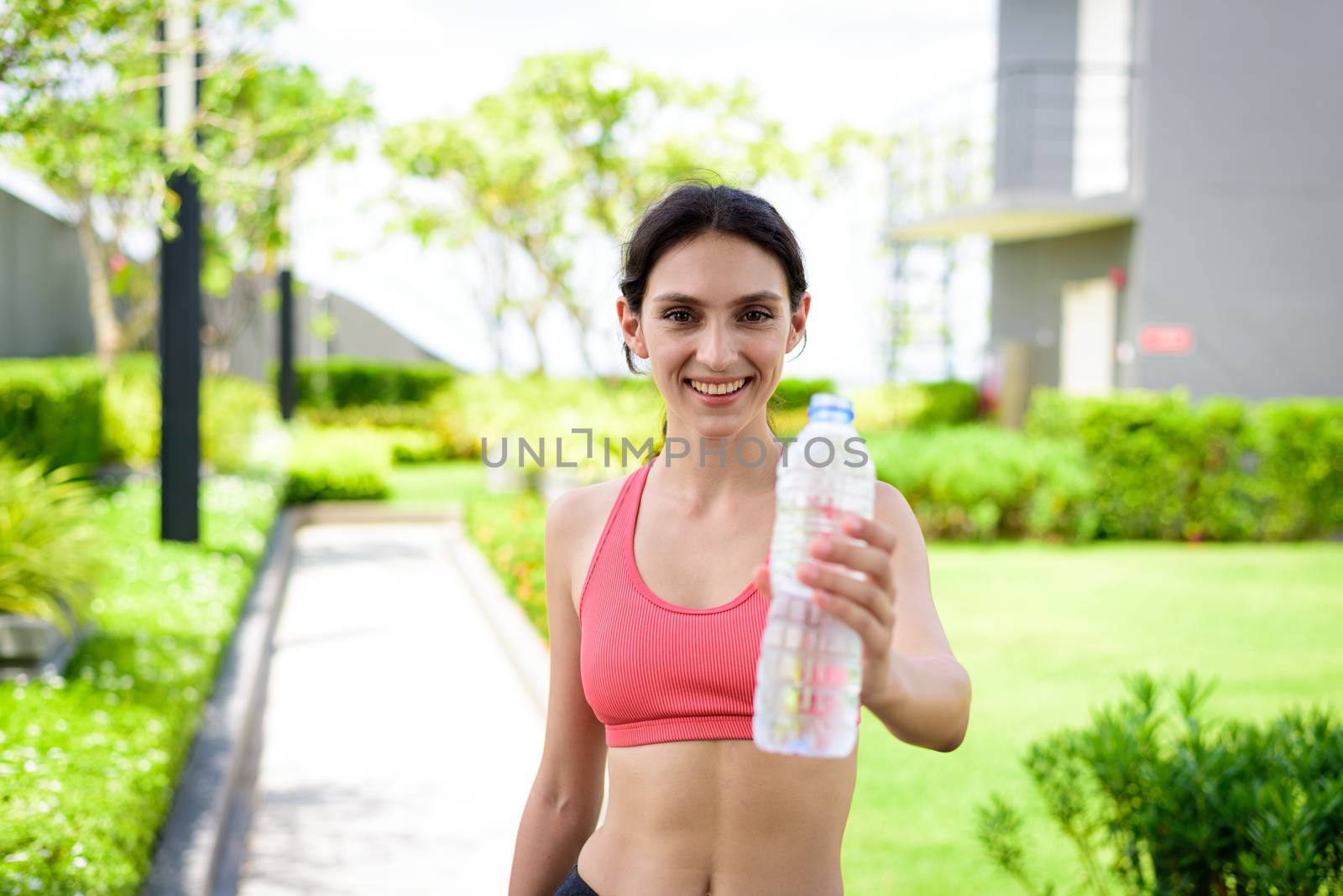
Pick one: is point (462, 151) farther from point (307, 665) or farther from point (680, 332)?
point (680, 332)

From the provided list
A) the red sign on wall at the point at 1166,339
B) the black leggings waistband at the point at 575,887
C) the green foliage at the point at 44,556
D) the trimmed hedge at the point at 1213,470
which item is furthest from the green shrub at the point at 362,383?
the black leggings waistband at the point at 575,887

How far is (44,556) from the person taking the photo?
6582 mm

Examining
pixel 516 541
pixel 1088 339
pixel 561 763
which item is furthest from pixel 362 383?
pixel 561 763

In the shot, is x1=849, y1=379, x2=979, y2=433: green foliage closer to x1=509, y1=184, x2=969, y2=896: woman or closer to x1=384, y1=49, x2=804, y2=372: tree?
x1=384, y1=49, x2=804, y2=372: tree

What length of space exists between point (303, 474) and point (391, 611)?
7199 mm

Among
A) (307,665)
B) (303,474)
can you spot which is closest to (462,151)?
(303,474)

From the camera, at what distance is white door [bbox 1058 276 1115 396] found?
1908cm

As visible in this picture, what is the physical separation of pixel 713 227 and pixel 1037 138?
64.7ft

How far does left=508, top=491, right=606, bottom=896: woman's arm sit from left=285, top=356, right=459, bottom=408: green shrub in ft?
88.6

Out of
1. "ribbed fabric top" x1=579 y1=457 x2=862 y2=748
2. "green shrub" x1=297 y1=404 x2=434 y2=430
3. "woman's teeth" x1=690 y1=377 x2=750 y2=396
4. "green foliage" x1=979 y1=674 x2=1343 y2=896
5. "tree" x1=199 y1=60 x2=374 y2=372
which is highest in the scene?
"tree" x1=199 y1=60 x2=374 y2=372

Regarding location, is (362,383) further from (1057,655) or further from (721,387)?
(721,387)

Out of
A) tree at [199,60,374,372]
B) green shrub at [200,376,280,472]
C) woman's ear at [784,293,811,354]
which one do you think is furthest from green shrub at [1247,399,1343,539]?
woman's ear at [784,293,811,354]

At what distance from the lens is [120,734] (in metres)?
5.32

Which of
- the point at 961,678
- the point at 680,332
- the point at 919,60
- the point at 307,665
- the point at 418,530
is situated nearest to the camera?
the point at 961,678
